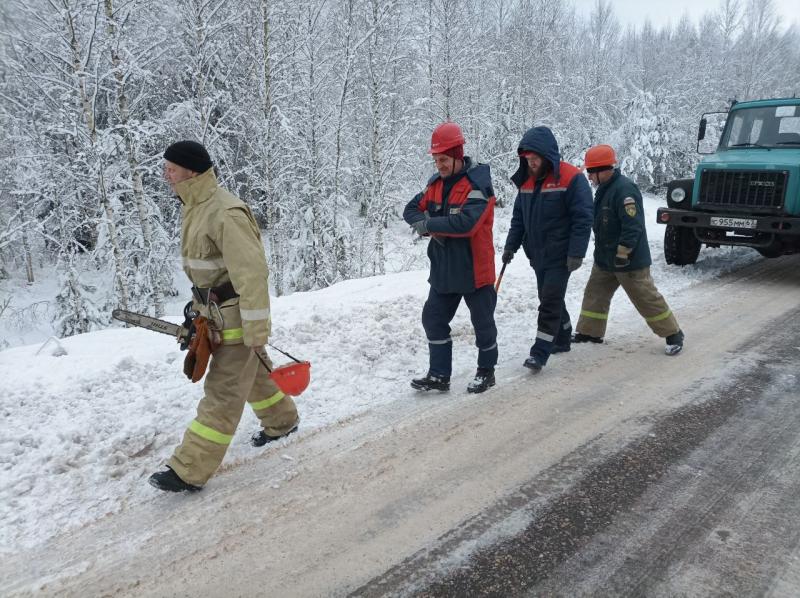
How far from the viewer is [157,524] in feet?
9.20

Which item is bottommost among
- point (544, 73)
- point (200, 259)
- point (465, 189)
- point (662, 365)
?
point (662, 365)

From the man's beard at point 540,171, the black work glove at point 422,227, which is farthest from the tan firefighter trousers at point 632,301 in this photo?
the black work glove at point 422,227

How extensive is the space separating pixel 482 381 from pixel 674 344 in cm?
205

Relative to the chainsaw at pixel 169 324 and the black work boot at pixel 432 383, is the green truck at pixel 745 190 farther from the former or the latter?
the chainsaw at pixel 169 324

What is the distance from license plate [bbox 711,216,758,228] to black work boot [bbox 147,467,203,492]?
796 cm

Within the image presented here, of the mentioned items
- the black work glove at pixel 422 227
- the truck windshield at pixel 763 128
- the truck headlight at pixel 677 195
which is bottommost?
the truck headlight at pixel 677 195

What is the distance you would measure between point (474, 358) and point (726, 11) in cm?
4677

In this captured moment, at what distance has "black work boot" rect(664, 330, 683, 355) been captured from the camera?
203 inches

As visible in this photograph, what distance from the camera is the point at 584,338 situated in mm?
5621

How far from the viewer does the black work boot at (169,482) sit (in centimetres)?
299

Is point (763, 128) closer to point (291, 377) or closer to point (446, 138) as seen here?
point (446, 138)

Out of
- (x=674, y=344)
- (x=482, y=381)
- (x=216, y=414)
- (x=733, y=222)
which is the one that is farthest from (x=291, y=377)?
(x=733, y=222)

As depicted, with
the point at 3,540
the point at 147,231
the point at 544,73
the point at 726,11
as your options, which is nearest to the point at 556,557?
the point at 3,540

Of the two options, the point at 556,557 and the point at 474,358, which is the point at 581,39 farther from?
the point at 556,557
